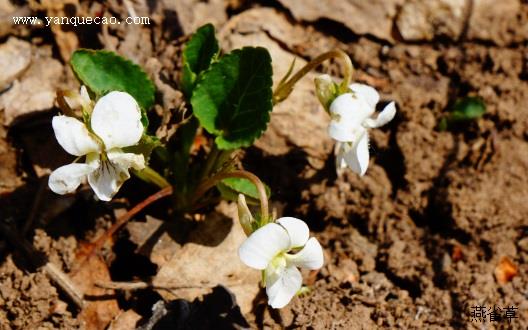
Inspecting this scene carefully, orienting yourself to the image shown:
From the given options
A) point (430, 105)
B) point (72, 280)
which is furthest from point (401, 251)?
point (72, 280)

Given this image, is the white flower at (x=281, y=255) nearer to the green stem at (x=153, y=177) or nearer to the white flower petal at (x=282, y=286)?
the white flower petal at (x=282, y=286)

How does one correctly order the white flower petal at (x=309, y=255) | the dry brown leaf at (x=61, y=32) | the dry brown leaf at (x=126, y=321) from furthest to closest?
the dry brown leaf at (x=61, y=32)
the dry brown leaf at (x=126, y=321)
the white flower petal at (x=309, y=255)

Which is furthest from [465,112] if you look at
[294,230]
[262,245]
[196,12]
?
[262,245]

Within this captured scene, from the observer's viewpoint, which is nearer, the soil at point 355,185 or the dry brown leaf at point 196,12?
the soil at point 355,185

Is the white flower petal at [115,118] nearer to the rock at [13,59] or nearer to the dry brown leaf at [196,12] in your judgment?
the rock at [13,59]

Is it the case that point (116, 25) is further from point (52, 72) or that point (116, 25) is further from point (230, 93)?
point (230, 93)

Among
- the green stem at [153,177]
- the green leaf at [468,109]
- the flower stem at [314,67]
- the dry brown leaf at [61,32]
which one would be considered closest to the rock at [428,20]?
the green leaf at [468,109]

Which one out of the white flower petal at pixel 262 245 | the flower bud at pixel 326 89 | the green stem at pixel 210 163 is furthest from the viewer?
the green stem at pixel 210 163

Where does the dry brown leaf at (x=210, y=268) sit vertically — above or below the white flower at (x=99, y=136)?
below

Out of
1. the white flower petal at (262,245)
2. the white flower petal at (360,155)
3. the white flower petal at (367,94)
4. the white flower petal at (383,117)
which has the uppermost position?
the white flower petal at (367,94)
